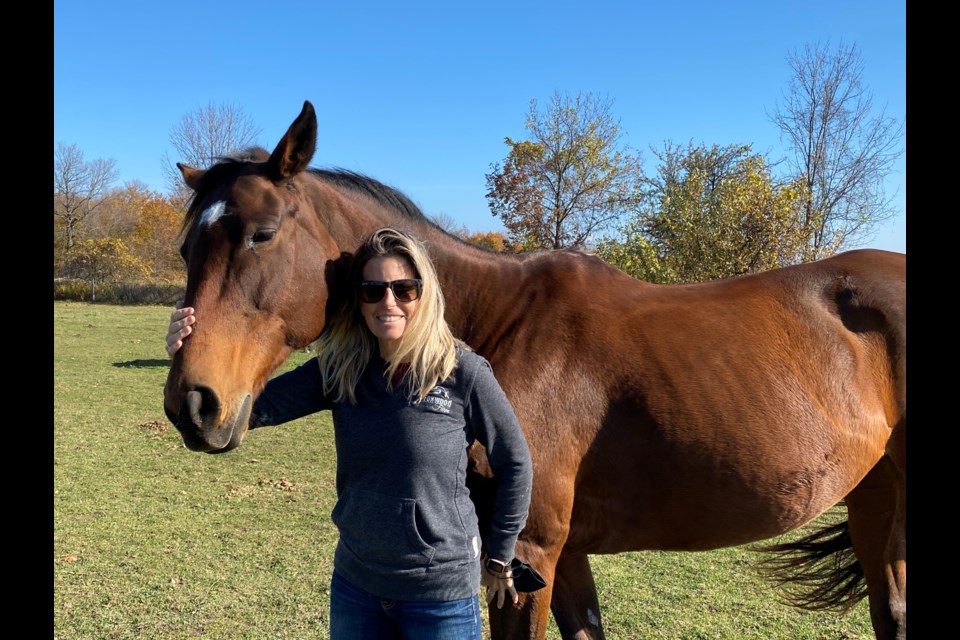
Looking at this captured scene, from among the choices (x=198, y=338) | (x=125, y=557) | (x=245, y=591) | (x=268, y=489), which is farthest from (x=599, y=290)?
(x=268, y=489)

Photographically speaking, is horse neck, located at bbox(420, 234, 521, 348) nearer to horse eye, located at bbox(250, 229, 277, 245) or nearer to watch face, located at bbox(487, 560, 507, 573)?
horse eye, located at bbox(250, 229, 277, 245)

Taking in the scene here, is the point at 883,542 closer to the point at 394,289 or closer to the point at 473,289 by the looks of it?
the point at 473,289

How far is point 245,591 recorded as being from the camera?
4.04 m

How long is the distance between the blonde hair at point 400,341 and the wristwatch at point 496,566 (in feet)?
1.85

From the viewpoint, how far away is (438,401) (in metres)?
1.76

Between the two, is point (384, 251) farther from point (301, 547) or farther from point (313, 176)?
point (301, 547)

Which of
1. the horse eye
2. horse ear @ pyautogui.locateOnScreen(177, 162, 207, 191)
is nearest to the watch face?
the horse eye

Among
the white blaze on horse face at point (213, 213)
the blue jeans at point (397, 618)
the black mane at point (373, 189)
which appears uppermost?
the black mane at point (373, 189)

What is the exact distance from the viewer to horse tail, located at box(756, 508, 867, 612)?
3510mm

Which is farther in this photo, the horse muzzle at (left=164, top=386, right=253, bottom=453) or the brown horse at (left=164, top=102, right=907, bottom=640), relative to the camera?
the brown horse at (left=164, top=102, right=907, bottom=640)

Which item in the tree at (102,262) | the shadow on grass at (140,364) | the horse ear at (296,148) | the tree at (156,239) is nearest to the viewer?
the horse ear at (296,148)

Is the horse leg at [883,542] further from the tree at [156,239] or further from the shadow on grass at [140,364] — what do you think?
the tree at [156,239]

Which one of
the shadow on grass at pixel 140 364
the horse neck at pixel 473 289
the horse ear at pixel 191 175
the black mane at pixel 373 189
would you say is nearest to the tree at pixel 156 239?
the shadow on grass at pixel 140 364

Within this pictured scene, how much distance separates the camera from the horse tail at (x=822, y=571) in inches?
138
